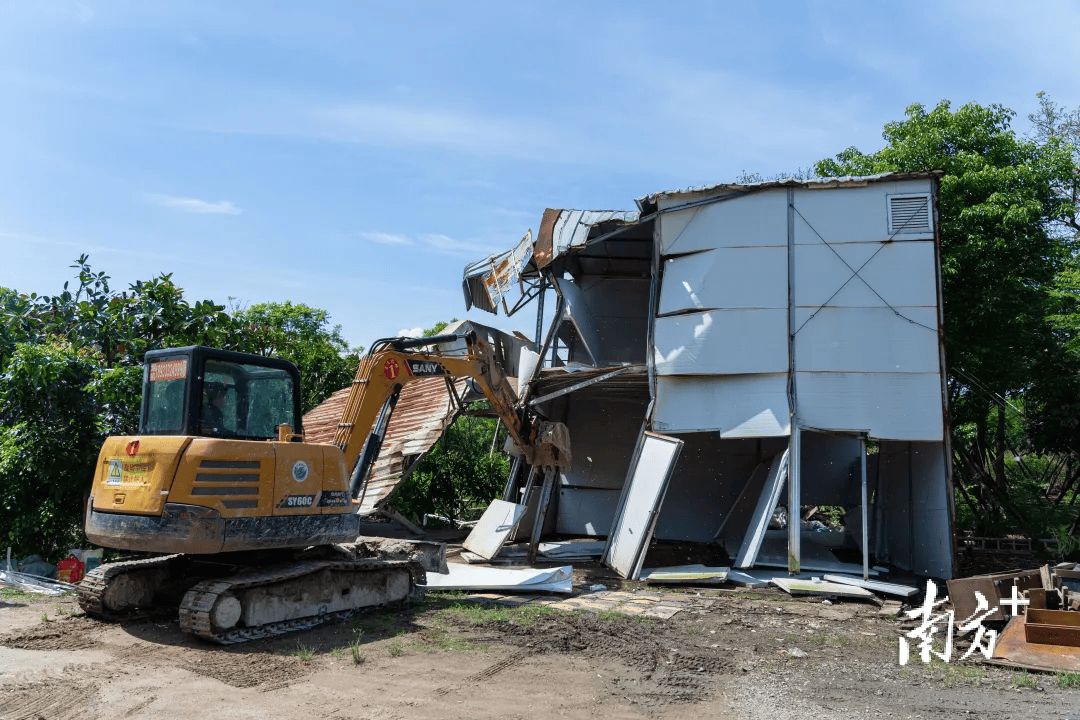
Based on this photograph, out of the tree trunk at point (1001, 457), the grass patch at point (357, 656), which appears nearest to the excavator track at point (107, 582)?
the grass patch at point (357, 656)

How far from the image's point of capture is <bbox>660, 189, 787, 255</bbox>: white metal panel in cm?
1448

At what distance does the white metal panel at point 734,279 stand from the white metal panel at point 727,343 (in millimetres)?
191

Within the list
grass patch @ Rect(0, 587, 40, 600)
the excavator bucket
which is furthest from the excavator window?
the excavator bucket

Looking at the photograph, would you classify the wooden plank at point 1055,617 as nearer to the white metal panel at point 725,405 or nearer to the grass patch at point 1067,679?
the grass patch at point 1067,679

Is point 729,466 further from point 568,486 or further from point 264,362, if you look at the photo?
point 264,362

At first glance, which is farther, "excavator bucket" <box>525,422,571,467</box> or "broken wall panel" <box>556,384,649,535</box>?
"broken wall panel" <box>556,384,649,535</box>

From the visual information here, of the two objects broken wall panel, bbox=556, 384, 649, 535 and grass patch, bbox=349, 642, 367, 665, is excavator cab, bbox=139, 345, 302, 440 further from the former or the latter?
broken wall panel, bbox=556, 384, 649, 535

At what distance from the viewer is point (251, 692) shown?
666 centimetres

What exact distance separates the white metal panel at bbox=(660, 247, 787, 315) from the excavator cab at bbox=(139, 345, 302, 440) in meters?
7.72

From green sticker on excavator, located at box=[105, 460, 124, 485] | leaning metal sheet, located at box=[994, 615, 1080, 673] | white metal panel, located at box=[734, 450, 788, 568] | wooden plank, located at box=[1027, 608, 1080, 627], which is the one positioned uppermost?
green sticker on excavator, located at box=[105, 460, 124, 485]

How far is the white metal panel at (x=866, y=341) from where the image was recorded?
13695 millimetres

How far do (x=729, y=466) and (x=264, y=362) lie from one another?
13.1 metres

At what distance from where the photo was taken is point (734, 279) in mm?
14453

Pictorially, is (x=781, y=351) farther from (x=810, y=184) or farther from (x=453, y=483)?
(x=453, y=483)
